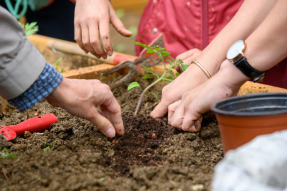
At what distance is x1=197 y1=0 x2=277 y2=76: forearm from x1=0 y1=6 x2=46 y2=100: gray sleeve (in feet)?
2.81

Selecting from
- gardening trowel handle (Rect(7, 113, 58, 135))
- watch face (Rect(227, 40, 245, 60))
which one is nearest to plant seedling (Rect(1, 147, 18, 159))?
gardening trowel handle (Rect(7, 113, 58, 135))

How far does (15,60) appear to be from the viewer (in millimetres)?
966

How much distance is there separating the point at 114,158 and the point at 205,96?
0.47 meters

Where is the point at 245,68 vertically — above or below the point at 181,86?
above

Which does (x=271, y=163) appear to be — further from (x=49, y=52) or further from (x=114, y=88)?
(x=49, y=52)

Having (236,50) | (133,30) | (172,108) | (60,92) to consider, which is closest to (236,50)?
(236,50)

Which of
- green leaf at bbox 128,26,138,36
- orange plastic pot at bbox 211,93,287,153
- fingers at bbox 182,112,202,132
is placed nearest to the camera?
orange plastic pot at bbox 211,93,287,153

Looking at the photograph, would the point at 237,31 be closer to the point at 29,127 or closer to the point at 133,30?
the point at 29,127

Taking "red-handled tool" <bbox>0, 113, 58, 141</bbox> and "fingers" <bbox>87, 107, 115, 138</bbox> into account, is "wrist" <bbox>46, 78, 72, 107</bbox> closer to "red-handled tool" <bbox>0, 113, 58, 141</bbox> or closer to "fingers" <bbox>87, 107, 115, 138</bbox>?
"fingers" <bbox>87, 107, 115, 138</bbox>

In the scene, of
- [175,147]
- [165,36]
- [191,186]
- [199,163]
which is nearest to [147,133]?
[175,147]

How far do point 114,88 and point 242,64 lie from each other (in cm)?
110

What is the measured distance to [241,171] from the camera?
0.67 meters

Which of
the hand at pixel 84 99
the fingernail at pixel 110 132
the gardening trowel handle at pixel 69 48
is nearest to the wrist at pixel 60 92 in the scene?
the hand at pixel 84 99

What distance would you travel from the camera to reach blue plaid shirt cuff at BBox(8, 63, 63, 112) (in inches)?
40.6
